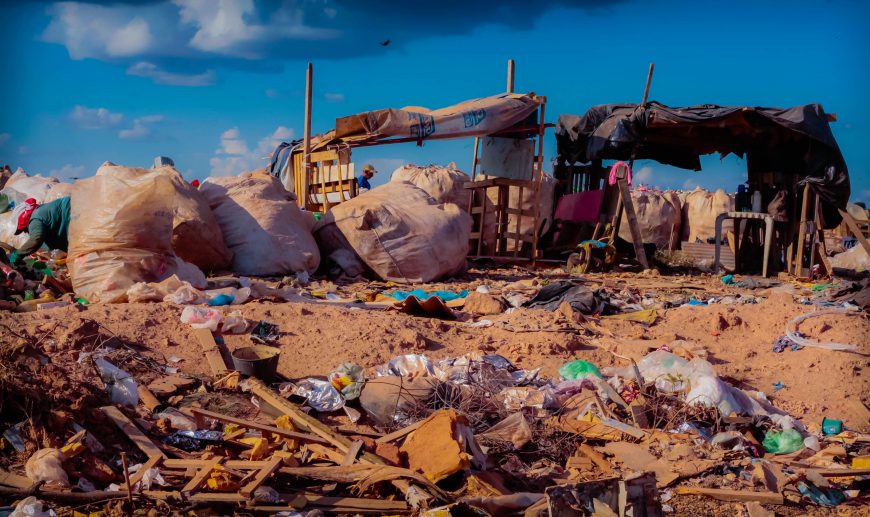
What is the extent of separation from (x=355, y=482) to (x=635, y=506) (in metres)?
1.03

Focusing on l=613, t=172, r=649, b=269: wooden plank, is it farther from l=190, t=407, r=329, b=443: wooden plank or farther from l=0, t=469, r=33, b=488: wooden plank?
l=0, t=469, r=33, b=488: wooden plank

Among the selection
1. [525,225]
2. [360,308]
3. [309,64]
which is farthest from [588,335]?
[525,225]

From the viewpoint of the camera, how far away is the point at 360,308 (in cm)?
584

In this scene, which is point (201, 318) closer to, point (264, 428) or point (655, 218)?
point (264, 428)

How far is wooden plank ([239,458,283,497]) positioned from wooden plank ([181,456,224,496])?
0.17 metres

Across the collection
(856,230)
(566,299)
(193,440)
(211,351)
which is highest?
(856,230)

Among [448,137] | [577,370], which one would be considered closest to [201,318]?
[577,370]

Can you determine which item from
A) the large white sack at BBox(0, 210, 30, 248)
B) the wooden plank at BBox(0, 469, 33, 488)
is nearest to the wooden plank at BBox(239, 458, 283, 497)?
the wooden plank at BBox(0, 469, 33, 488)

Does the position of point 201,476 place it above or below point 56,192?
below

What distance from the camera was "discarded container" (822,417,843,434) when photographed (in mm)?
4039

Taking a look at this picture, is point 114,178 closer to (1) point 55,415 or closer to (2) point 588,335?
(1) point 55,415

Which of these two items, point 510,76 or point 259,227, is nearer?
point 259,227

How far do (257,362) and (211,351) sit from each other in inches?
20.1

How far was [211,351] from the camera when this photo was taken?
430cm
